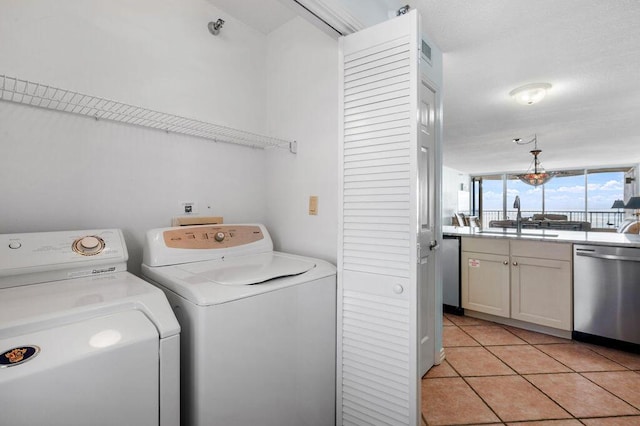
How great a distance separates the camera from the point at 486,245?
2934 mm

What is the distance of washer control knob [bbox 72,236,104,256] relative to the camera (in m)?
1.22

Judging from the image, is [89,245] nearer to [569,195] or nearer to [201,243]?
[201,243]

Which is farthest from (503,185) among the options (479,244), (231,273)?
(231,273)

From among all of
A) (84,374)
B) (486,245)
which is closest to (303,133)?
(84,374)

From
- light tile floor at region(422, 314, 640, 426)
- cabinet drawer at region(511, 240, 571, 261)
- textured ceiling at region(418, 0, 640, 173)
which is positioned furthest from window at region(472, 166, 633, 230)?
light tile floor at region(422, 314, 640, 426)

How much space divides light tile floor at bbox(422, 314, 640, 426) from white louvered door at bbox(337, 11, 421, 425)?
57 centimetres

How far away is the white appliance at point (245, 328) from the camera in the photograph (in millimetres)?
1003

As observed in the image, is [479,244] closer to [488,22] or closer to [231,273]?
[488,22]

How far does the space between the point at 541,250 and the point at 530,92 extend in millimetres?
1586

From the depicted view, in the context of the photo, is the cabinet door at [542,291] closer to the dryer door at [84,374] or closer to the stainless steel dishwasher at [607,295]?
the stainless steel dishwasher at [607,295]

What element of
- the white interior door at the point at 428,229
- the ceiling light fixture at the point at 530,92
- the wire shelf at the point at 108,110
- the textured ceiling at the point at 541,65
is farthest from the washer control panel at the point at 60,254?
the ceiling light fixture at the point at 530,92

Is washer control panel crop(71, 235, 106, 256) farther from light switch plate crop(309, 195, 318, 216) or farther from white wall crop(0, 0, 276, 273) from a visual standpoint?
light switch plate crop(309, 195, 318, 216)

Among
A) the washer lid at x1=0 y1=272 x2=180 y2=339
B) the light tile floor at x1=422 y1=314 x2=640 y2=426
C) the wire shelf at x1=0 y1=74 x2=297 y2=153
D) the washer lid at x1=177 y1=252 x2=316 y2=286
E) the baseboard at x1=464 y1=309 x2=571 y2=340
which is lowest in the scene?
the light tile floor at x1=422 y1=314 x2=640 y2=426

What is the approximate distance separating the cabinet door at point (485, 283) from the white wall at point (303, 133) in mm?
1934
